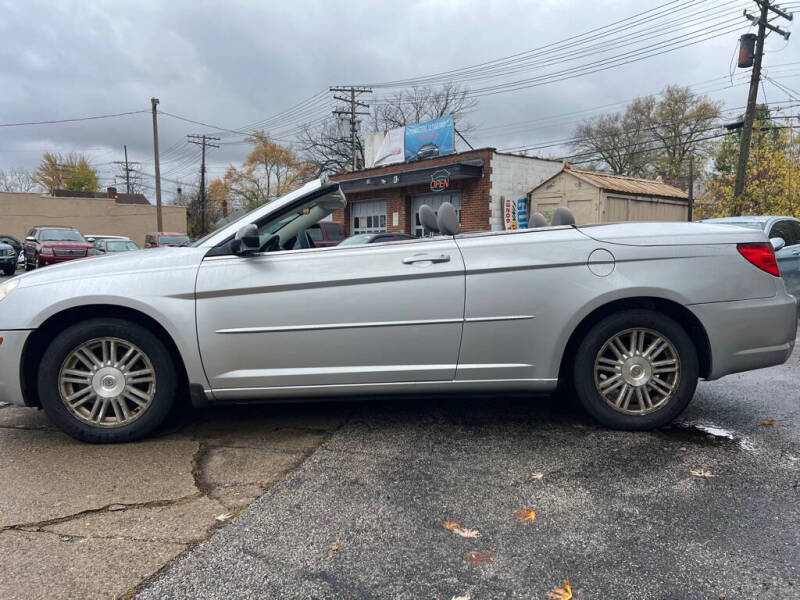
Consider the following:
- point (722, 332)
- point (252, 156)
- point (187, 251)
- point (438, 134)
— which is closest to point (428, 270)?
point (187, 251)

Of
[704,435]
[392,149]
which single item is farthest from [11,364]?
[392,149]

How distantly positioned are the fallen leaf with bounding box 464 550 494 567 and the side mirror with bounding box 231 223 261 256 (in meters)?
2.13

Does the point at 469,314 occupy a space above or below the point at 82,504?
above

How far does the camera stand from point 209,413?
4.12m

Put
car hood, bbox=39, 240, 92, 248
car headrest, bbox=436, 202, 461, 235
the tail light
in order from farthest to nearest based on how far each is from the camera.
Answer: car hood, bbox=39, 240, 92, 248
car headrest, bbox=436, 202, 461, 235
the tail light

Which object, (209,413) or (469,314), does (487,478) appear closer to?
(469,314)

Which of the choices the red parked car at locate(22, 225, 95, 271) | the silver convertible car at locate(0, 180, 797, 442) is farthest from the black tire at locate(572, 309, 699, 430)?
the red parked car at locate(22, 225, 95, 271)

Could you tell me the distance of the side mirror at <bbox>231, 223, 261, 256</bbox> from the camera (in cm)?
338

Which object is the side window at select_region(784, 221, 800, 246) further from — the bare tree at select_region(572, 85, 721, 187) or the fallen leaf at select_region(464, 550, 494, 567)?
the bare tree at select_region(572, 85, 721, 187)

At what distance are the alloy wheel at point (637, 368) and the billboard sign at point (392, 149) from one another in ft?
63.7

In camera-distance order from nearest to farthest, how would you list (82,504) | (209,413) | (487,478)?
(82,504), (487,478), (209,413)

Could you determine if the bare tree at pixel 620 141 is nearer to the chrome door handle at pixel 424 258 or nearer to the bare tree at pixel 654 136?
the bare tree at pixel 654 136

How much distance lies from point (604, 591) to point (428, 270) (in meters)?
1.96

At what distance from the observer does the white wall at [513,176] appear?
18406 millimetres
